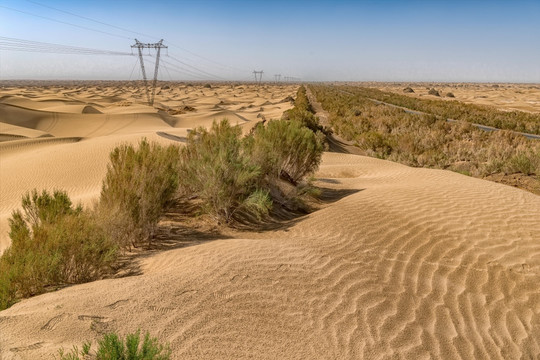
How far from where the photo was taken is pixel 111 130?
89.4ft

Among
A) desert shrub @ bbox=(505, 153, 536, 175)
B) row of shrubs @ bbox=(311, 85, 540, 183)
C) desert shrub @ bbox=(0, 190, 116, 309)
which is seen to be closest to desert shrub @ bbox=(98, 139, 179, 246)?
desert shrub @ bbox=(0, 190, 116, 309)

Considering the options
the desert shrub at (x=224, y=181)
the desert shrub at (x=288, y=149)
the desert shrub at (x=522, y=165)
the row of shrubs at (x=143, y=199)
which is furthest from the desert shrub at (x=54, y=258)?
the desert shrub at (x=522, y=165)

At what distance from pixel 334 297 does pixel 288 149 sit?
6.44m

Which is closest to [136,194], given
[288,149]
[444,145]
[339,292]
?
[339,292]

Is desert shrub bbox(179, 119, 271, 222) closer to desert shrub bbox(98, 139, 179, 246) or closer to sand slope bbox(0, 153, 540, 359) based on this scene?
desert shrub bbox(98, 139, 179, 246)

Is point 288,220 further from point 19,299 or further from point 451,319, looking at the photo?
point 19,299

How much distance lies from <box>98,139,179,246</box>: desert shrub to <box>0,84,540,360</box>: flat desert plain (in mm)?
625

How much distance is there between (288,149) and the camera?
1041cm

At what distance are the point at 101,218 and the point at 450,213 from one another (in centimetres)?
630

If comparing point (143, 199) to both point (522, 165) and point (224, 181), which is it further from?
point (522, 165)

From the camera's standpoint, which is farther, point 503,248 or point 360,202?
point 360,202

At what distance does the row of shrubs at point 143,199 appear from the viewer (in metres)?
4.55

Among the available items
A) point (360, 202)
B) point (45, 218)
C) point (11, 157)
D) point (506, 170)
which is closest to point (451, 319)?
point (360, 202)

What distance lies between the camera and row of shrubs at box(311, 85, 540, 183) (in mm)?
13344
